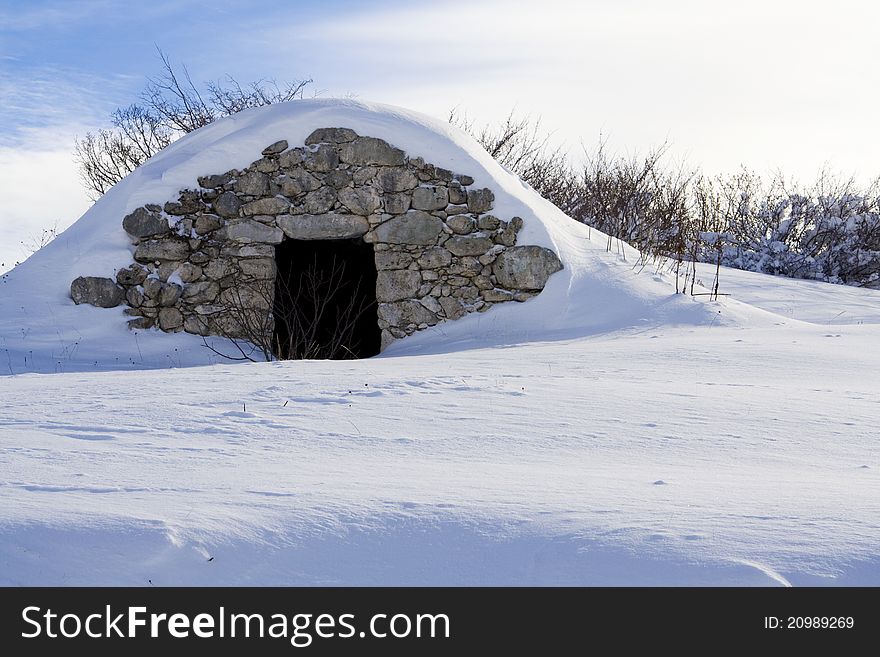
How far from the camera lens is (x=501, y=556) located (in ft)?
9.53

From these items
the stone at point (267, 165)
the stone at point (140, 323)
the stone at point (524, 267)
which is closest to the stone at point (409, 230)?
the stone at point (524, 267)

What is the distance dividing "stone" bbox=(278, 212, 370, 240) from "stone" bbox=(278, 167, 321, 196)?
0.94 feet

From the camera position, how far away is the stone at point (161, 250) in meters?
10.1

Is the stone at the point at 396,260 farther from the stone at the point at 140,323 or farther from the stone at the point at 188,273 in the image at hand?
the stone at the point at 140,323

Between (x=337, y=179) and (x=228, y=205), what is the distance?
4.14ft

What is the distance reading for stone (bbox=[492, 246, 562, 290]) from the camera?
10.2 meters

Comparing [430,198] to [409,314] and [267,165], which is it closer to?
[409,314]

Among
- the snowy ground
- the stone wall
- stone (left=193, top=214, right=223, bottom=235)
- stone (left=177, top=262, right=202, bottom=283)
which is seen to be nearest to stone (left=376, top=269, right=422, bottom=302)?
the stone wall

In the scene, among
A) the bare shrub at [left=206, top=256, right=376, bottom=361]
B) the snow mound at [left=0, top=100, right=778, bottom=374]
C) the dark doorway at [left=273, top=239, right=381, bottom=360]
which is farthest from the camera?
the dark doorway at [left=273, top=239, right=381, bottom=360]

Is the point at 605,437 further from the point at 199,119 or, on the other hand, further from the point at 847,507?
the point at 199,119

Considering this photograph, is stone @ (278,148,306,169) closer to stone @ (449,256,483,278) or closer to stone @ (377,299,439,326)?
stone @ (377,299,439,326)

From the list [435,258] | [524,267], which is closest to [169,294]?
→ [435,258]

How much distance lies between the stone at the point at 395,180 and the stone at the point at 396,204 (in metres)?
0.09
